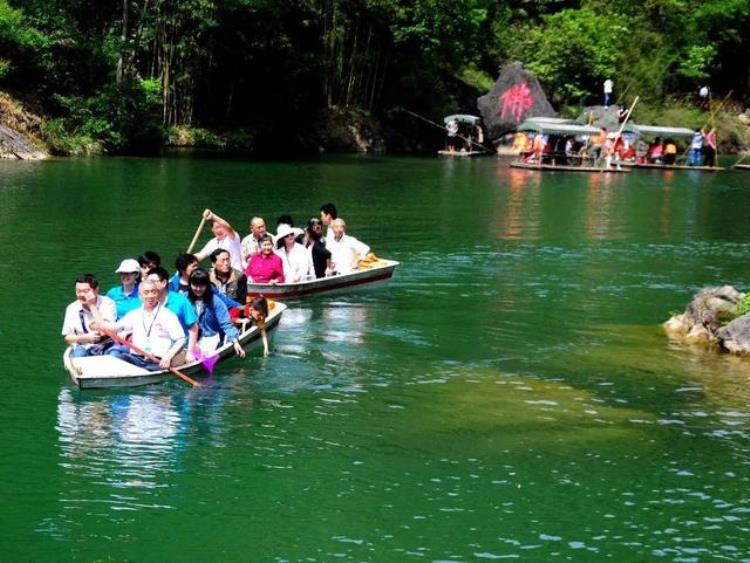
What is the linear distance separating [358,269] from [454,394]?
611 centimetres

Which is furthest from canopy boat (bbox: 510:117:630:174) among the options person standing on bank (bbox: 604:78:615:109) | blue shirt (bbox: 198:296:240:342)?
blue shirt (bbox: 198:296:240:342)

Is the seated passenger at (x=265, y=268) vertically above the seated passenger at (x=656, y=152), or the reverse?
the seated passenger at (x=656, y=152)

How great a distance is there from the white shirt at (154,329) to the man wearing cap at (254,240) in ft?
13.7

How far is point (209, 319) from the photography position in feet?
43.3

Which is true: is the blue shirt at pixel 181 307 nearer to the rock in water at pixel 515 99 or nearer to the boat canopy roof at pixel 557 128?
the boat canopy roof at pixel 557 128

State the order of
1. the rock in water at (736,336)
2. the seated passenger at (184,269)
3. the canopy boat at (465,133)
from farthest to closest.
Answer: the canopy boat at (465,133), the rock in water at (736,336), the seated passenger at (184,269)

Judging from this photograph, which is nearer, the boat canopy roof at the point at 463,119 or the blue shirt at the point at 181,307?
the blue shirt at the point at 181,307

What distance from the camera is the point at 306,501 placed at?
954 centimetres

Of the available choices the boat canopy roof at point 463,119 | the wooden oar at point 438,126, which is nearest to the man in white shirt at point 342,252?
the boat canopy roof at point 463,119

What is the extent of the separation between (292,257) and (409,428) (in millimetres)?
6419

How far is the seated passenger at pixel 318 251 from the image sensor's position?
17.8 meters

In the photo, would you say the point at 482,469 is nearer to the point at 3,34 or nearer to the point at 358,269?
the point at 358,269

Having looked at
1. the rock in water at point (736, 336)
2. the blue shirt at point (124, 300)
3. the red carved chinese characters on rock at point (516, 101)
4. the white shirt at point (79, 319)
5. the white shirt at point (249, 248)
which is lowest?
the rock in water at point (736, 336)

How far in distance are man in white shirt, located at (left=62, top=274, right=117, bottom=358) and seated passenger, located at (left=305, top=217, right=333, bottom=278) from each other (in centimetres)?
562
